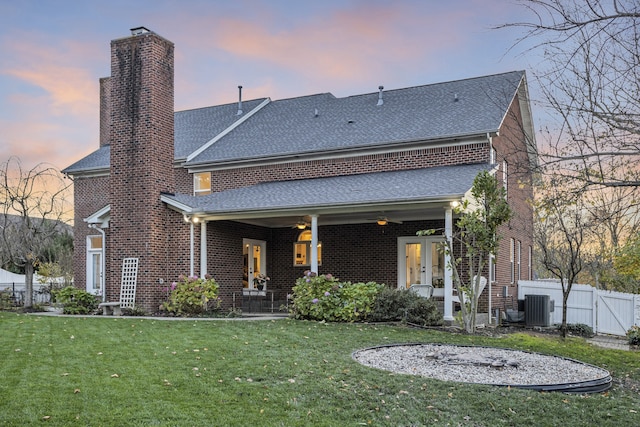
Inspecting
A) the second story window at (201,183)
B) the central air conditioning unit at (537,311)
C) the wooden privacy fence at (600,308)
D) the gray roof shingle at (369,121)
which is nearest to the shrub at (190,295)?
the gray roof shingle at (369,121)

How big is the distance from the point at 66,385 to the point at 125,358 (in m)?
1.73

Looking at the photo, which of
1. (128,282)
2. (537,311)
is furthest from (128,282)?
(537,311)

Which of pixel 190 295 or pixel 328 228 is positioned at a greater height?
pixel 328 228

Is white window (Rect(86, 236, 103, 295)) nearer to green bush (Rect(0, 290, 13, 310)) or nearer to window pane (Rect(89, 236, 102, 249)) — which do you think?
window pane (Rect(89, 236, 102, 249))

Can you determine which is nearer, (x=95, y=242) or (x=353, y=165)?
(x=353, y=165)

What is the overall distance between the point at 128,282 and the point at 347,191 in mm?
6507

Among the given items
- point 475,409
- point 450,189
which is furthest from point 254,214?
point 475,409

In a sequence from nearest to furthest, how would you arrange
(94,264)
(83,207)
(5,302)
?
(5,302) < (94,264) < (83,207)

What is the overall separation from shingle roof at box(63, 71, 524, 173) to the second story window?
22.2 inches

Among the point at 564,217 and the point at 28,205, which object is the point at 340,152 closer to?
the point at 564,217

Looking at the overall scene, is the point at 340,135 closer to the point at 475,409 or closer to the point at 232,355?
the point at 232,355

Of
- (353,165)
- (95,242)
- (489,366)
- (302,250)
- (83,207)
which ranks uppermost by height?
(353,165)

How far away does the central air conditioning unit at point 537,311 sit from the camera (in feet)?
57.7

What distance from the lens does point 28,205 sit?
19828 mm
